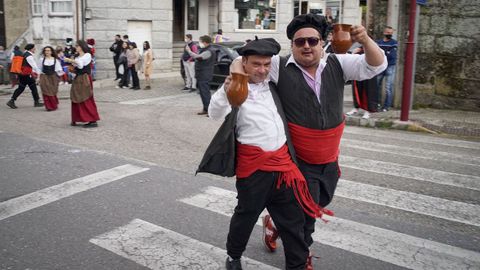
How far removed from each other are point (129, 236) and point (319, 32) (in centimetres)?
245

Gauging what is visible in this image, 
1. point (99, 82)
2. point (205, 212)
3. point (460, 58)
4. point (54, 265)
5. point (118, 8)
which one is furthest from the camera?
point (118, 8)

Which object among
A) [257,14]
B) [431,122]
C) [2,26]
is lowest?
[431,122]

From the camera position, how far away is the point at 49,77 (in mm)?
12242

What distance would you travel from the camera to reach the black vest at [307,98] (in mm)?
3209

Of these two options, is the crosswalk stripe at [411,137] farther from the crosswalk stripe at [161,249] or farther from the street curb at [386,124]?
the crosswalk stripe at [161,249]

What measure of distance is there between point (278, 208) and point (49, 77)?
1042 cm

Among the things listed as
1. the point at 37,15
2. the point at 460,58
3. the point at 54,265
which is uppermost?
the point at 37,15

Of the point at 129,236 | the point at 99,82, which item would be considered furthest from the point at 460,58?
the point at 99,82

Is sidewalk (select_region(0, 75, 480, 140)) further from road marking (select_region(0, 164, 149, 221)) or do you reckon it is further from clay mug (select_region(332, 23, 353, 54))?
clay mug (select_region(332, 23, 353, 54))

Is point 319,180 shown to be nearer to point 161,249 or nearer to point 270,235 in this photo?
point 270,235

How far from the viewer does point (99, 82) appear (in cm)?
1783

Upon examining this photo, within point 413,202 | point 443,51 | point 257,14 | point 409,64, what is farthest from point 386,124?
point 257,14

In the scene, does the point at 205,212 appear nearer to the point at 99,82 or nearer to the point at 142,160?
the point at 142,160

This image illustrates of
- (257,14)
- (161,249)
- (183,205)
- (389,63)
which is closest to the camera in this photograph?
(161,249)
